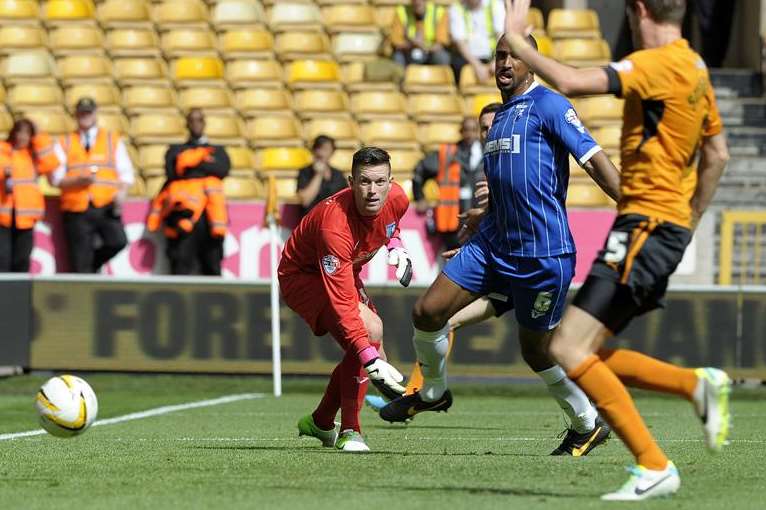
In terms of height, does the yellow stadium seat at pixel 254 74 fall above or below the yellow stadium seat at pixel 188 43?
below

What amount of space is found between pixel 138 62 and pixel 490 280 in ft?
40.1

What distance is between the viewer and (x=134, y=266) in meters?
16.5

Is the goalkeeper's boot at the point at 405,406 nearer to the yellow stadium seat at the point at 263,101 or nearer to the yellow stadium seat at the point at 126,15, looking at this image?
the yellow stadium seat at the point at 263,101

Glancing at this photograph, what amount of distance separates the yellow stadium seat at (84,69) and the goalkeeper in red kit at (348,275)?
36.7ft

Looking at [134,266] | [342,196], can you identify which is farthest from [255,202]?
[342,196]

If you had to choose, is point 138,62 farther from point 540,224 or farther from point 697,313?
point 540,224

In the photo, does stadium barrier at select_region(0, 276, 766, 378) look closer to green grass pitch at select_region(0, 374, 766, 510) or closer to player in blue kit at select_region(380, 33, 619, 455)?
green grass pitch at select_region(0, 374, 766, 510)

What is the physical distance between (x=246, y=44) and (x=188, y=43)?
0.72 meters

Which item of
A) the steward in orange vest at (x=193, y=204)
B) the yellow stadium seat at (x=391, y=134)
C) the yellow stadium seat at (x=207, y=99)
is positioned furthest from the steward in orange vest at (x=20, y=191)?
the yellow stadium seat at (x=391, y=134)

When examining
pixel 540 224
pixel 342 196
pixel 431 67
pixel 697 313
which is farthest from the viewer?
pixel 431 67

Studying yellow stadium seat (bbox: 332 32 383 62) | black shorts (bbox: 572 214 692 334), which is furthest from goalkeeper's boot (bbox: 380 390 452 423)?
yellow stadium seat (bbox: 332 32 383 62)

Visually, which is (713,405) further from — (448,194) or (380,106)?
(380,106)

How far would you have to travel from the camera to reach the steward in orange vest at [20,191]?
16.1m

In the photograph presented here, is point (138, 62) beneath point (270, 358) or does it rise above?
above
